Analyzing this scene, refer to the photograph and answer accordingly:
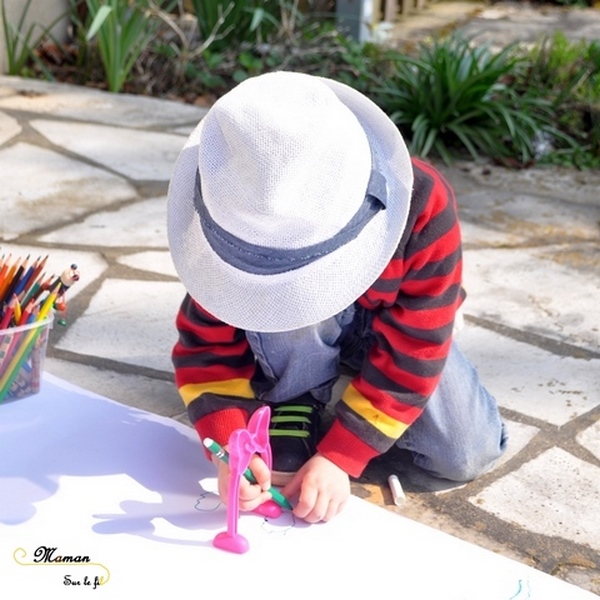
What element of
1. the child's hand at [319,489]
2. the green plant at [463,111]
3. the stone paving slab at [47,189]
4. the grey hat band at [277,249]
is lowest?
the stone paving slab at [47,189]

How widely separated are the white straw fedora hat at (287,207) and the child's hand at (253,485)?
25 centimetres

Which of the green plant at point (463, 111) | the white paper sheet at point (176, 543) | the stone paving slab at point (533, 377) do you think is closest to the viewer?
the white paper sheet at point (176, 543)

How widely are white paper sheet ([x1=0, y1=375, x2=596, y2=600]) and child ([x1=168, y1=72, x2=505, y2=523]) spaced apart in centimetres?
7

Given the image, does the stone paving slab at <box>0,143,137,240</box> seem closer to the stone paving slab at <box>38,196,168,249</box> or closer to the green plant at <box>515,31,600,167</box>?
the stone paving slab at <box>38,196,168,249</box>

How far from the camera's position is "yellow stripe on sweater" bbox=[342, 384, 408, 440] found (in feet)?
5.28

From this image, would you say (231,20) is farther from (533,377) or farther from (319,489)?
(319,489)

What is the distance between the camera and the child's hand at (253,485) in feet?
5.09

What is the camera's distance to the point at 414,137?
335cm

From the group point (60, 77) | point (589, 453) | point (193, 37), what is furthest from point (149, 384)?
point (193, 37)

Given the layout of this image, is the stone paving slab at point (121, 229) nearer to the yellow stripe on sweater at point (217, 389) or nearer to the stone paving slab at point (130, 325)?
the stone paving slab at point (130, 325)

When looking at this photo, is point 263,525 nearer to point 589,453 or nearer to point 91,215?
point 589,453

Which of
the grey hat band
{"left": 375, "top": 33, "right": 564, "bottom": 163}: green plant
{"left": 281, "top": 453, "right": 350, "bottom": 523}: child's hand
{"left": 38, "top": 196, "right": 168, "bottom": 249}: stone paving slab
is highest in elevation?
the grey hat band

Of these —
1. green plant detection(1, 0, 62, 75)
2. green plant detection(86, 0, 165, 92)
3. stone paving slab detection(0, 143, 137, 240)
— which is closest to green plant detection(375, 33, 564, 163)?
green plant detection(86, 0, 165, 92)

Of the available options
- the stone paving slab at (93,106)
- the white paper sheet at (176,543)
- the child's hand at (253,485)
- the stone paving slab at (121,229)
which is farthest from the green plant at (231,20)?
the child's hand at (253,485)
